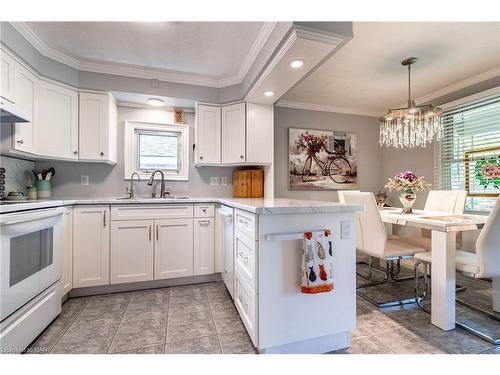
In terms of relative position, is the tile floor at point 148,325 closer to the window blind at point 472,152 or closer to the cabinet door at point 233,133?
the cabinet door at point 233,133

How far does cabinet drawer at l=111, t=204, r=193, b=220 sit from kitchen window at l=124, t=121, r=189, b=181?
0.70 m

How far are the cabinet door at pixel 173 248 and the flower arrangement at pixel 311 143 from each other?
213 cm

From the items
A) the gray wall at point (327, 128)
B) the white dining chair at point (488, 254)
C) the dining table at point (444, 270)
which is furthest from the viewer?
the gray wall at point (327, 128)

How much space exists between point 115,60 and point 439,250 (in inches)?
136

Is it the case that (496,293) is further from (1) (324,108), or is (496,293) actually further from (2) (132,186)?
(2) (132,186)

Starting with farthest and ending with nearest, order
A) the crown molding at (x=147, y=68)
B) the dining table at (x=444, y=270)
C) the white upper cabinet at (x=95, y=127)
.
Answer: the white upper cabinet at (x=95, y=127) < the crown molding at (x=147, y=68) < the dining table at (x=444, y=270)

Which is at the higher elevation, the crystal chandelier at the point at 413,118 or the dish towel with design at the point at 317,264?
the crystal chandelier at the point at 413,118

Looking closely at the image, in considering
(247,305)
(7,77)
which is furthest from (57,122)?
(247,305)

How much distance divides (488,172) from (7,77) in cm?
451

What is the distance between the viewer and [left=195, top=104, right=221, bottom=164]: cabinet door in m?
2.98

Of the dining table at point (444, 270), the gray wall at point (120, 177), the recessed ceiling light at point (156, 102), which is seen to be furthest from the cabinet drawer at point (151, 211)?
Answer: the dining table at point (444, 270)

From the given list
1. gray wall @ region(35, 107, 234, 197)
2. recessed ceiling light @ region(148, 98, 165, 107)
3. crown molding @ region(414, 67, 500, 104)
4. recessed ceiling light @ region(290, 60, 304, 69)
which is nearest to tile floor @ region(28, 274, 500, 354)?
gray wall @ region(35, 107, 234, 197)

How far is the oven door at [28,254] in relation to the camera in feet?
4.43

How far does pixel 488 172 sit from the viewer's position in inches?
99.3
